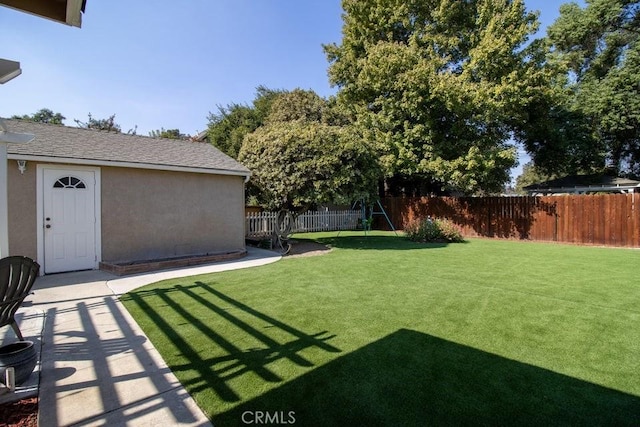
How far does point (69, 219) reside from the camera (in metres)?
7.26

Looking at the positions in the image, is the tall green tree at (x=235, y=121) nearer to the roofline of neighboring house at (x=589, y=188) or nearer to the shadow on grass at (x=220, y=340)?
the shadow on grass at (x=220, y=340)

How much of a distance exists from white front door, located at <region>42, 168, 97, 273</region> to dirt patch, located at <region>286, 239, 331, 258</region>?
4977 mm

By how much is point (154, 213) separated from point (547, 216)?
14.5 meters

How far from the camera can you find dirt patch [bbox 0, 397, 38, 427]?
233 cm

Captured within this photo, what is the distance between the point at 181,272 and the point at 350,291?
3.89 m

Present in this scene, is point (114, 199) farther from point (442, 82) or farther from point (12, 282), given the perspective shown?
point (442, 82)

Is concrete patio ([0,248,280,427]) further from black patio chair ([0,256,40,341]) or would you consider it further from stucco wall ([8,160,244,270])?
stucco wall ([8,160,244,270])

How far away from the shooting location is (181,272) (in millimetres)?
7309

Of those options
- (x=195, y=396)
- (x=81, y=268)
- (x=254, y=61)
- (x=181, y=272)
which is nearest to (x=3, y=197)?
(x=195, y=396)

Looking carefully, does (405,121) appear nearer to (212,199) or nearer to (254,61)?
(254,61)

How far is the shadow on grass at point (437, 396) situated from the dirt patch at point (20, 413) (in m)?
1.34

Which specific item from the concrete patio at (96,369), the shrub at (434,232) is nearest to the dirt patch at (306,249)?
the shrub at (434,232)

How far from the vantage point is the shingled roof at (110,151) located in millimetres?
7043

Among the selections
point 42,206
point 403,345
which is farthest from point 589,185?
point 42,206
